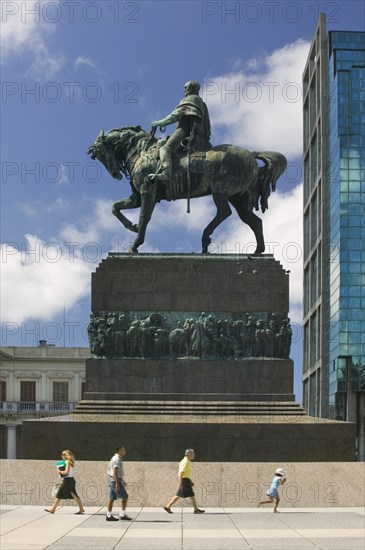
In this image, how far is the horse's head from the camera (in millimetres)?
27625

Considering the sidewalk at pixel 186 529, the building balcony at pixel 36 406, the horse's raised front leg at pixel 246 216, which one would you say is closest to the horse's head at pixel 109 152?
the horse's raised front leg at pixel 246 216

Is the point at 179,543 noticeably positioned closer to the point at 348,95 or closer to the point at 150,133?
the point at 150,133

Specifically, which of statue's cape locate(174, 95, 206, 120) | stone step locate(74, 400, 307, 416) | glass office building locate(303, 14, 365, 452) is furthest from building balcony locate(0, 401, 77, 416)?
stone step locate(74, 400, 307, 416)

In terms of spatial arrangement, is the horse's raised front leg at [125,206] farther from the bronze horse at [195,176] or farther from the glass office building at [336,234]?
the glass office building at [336,234]

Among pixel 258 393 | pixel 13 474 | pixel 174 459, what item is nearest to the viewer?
pixel 13 474

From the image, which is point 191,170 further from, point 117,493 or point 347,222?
point 347,222

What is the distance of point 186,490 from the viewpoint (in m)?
19.1

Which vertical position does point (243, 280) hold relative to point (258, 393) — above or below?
above

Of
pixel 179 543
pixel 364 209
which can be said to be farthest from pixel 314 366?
pixel 179 543

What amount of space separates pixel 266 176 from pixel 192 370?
6.52m

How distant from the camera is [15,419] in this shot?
278 ft

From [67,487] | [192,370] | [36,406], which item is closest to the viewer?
[67,487]

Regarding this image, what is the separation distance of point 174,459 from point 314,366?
69587mm

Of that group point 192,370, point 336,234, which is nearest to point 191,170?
point 192,370
